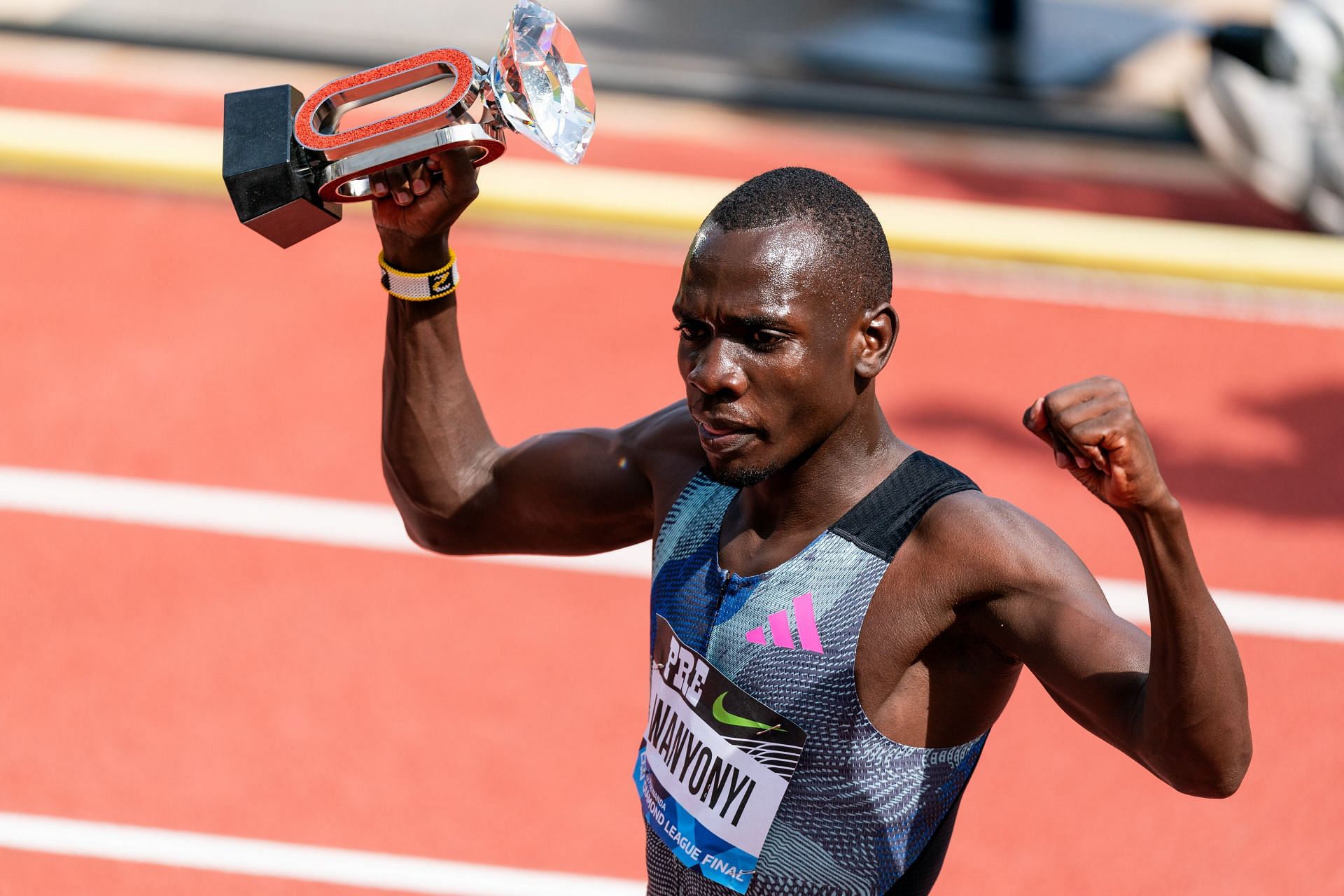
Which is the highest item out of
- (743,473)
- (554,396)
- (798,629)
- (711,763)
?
(743,473)

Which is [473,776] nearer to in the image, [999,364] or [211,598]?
[211,598]

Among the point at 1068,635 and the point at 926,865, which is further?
the point at 926,865

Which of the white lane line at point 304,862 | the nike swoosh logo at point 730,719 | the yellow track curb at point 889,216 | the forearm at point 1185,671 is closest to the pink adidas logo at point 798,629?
the nike swoosh logo at point 730,719

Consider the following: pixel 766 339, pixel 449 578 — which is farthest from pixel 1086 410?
pixel 449 578

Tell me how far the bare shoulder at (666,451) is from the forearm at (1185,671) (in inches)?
33.6

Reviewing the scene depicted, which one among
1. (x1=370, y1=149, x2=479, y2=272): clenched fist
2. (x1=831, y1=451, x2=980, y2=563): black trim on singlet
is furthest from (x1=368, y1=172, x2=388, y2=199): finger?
(x1=831, y1=451, x2=980, y2=563): black trim on singlet

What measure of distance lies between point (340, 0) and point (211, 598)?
6735mm

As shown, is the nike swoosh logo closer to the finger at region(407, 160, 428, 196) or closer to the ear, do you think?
the ear

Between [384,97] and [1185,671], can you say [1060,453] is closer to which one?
[1185,671]

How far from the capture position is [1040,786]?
14.8ft

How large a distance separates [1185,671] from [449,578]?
3.84m

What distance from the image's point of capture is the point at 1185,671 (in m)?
1.72

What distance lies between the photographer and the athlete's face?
2.04m

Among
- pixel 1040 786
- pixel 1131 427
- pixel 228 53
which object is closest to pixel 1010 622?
pixel 1131 427
